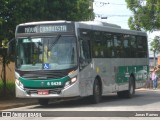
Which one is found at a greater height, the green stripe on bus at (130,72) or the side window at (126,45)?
the side window at (126,45)

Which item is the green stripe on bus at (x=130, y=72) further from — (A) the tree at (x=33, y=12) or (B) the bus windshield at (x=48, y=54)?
(B) the bus windshield at (x=48, y=54)

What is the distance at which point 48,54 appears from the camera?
19.8m

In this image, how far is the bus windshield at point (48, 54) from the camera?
19.7m

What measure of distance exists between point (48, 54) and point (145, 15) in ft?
55.6

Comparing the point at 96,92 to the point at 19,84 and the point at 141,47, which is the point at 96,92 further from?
the point at 141,47

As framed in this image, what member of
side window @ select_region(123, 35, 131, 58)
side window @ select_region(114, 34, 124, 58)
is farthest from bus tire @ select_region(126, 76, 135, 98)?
side window @ select_region(114, 34, 124, 58)

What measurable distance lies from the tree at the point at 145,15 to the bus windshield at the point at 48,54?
15556mm

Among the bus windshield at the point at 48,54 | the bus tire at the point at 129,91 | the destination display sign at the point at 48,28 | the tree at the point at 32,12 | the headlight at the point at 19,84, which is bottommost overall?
the bus tire at the point at 129,91

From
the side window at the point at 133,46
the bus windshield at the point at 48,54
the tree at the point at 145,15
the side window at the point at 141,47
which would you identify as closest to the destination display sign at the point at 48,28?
the bus windshield at the point at 48,54

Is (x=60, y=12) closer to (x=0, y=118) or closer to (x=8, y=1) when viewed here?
(x=8, y=1)

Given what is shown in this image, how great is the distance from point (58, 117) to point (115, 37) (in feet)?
27.0

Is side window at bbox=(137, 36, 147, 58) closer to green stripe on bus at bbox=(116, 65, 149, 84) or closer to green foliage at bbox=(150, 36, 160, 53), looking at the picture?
green stripe on bus at bbox=(116, 65, 149, 84)

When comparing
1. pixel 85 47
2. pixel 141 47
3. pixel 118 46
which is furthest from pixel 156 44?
pixel 85 47

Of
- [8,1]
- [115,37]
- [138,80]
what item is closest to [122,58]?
[115,37]
